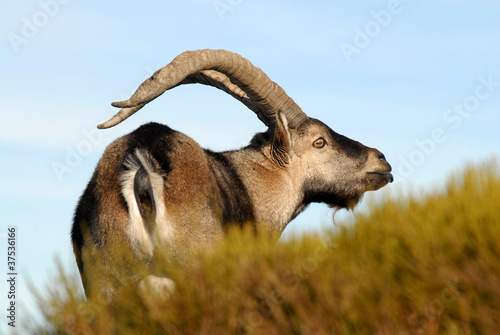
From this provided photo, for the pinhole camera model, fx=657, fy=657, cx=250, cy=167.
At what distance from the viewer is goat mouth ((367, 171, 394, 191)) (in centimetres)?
992

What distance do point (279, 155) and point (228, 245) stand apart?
139 inches

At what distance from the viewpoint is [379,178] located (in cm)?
996

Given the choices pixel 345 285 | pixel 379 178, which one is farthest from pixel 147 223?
pixel 379 178

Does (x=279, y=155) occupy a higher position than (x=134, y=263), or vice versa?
(x=279, y=155)

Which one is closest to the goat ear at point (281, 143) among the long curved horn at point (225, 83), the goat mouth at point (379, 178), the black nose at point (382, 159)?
the long curved horn at point (225, 83)

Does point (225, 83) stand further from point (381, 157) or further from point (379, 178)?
point (379, 178)

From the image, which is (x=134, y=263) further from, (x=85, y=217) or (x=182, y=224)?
(x=85, y=217)

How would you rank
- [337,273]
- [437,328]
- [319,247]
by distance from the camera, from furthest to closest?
[319,247] < [337,273] < [437,328]

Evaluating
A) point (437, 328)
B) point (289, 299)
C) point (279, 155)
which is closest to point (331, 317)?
point (289, 299)

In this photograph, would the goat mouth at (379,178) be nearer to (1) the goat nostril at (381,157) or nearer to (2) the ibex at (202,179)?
(2) the ibex at (202,179)

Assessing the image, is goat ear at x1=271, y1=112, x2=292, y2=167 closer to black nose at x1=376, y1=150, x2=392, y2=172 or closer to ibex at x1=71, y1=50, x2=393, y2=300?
ibex at x1=71, y1=50, x2=393, y2=300

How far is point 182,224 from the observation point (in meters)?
6.98

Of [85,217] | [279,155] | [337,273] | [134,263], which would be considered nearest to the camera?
[337,273]

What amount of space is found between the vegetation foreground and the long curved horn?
2.43m
